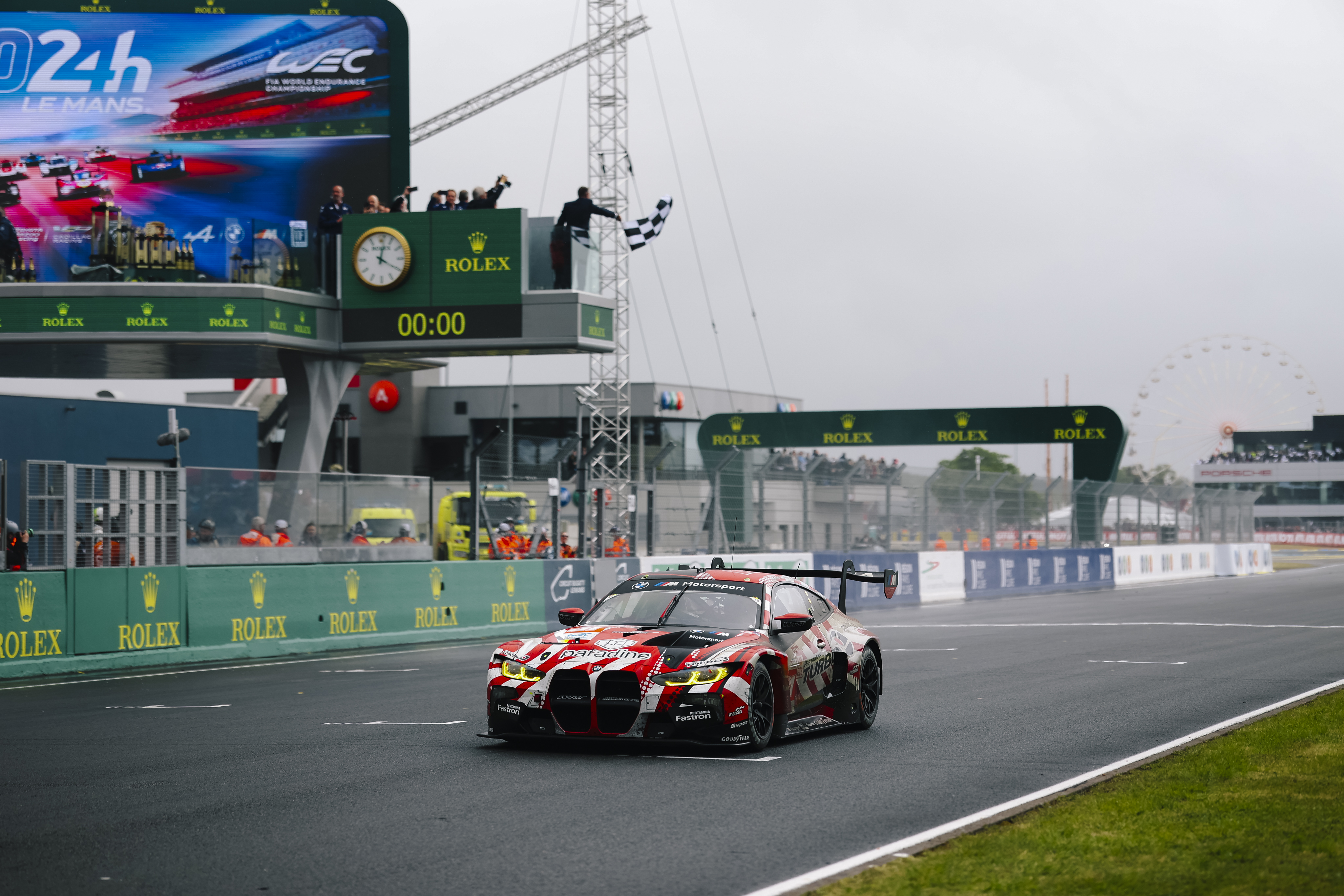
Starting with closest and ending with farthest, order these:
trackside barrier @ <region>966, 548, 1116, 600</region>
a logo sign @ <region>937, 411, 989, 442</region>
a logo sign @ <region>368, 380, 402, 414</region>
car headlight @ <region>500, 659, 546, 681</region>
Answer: car headlight @ <region>500, 659, 546, 681</region>
trackside barrier @ <region>966, 548, 1116, 600</region>
a logo sign @ <region>937, 411, 989, 442</region>
a logo sign @ <region>368, 380, 402, 414</region>

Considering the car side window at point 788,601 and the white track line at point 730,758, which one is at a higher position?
the car side window at point 788,601

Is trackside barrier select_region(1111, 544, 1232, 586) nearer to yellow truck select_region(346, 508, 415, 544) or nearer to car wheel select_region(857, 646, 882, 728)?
yellow truck select_region(346, 508, 415, 544)

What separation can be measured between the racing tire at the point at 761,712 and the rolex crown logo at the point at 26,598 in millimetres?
9434

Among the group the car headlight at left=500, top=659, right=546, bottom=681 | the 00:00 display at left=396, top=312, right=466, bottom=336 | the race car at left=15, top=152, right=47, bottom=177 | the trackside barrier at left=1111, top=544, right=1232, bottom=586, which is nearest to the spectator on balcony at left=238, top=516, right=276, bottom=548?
the car headlight at left=500, top=659, right=546, bottom=681

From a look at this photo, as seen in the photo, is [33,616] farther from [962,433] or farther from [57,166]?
[962,433]

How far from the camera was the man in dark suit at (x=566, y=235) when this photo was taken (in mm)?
29547

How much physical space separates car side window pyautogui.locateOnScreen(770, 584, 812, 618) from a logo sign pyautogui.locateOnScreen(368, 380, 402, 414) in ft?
192

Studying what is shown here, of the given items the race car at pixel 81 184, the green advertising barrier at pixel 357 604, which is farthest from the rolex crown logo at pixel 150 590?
the race car at pixel 81 184

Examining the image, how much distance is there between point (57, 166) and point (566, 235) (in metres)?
11.1

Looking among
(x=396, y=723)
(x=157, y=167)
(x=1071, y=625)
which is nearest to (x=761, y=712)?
(x=396, y=723)

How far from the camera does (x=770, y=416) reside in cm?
4991

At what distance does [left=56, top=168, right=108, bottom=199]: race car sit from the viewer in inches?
1235

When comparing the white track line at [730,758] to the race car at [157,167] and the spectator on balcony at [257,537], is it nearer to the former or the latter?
the spectator on balcony at [257,537]

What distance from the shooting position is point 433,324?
29734mm
